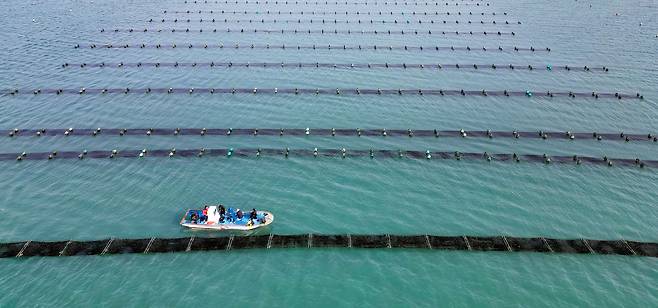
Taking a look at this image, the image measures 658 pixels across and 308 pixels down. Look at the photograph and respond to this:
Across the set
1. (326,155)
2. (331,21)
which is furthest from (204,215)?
(331,21)

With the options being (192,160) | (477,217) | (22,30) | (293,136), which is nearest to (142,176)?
(192,160)

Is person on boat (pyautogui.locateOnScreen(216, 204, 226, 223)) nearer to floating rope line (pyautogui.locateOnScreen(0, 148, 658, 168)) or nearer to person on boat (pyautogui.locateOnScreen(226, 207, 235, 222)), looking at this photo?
person on boat (pyautogui.locateOnScreen(226, 207, 235, 222))

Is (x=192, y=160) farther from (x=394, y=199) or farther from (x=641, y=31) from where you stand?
(x=641, y=31)

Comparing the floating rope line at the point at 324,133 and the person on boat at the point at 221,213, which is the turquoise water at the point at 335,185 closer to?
the floating rope line at the point at 324,133

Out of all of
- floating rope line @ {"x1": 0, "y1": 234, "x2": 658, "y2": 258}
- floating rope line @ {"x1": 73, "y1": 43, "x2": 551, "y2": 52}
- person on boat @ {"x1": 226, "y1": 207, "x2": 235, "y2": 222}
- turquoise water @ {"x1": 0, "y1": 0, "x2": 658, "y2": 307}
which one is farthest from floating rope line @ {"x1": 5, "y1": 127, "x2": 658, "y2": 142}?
floating rope line @ {"x1": 73, "y1": 43, "x2": 551, "y2": 52}

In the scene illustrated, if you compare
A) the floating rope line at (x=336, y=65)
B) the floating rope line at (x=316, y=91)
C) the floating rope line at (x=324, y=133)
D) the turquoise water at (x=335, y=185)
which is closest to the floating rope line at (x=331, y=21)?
the turquoise water at (x=335, y=185)
